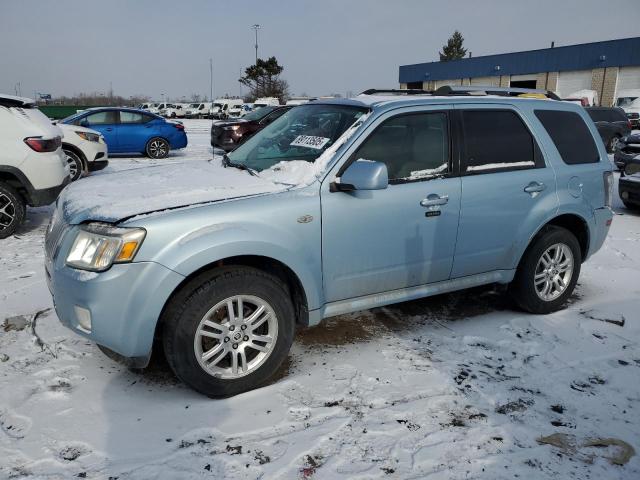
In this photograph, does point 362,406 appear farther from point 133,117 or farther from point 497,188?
point 133,117

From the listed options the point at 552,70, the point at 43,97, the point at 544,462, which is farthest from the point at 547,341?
the point at 43,97

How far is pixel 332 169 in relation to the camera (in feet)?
11.0

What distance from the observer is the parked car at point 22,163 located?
21.1 feet

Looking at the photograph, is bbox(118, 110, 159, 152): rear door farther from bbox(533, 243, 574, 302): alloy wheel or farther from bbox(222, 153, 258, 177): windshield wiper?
bbox(533, 243, 574, 302): alloy wheel

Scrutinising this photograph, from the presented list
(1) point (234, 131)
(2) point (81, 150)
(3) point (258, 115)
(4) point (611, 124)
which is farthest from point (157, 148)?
(4) point (611, 124)

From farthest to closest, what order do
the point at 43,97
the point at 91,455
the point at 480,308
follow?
the point at 43,97 → the point at 480,308 → the point at 91,455

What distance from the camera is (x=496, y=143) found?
13.3 feet

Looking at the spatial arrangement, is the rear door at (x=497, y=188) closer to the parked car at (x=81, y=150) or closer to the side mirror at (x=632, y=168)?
the side mirror at (x=632, y=168)

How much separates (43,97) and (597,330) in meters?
92.3

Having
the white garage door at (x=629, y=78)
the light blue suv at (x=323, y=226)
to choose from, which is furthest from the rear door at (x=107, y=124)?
the white garage door at (x=629, y=78)

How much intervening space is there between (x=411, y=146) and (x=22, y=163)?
5166mm

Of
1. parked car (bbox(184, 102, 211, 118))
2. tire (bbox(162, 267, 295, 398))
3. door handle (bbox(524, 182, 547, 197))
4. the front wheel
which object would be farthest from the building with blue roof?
tire (bbox(162, 267, 295, 398))

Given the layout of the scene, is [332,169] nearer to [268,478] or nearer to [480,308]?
[268,478]

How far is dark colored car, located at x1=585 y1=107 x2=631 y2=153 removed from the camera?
18047 mm
